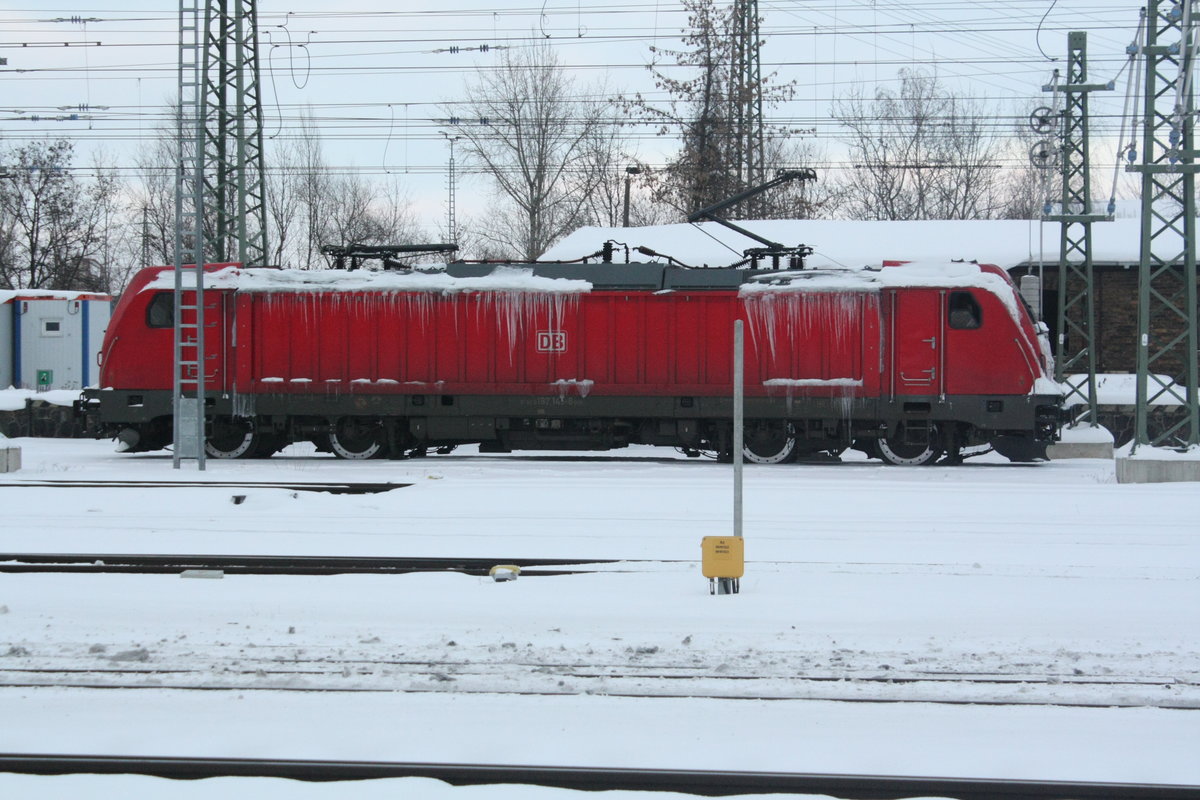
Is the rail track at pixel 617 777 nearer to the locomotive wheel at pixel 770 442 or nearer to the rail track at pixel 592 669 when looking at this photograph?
the rail track at pixel 592 669

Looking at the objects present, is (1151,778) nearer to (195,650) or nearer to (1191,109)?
(195,650)

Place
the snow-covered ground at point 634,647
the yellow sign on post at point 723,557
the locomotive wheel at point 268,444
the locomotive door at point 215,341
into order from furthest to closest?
the locomotive wheel at point 268,444, the locomotive door at point 215,341, the yellow sign on post at point 723,557, the snow-covered ground at point 634,647

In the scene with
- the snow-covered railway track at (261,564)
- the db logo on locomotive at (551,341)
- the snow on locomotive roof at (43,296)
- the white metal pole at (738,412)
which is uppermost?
the snow on locomotive roof at (43,296)

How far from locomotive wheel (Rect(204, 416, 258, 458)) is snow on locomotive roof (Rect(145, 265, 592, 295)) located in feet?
8.35

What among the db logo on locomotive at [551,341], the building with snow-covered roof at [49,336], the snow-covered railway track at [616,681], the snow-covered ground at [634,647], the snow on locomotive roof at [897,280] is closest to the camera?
the snow-covered ground at [634,647]

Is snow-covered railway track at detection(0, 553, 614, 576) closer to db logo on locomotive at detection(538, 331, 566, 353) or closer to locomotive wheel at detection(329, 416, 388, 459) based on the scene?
db logo on locomotive at detection(538, 331, 566, 353)

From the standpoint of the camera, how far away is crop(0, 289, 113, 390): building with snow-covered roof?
34.1 meters

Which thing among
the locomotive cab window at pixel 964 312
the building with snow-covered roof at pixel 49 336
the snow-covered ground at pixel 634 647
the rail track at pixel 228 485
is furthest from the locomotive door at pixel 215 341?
the building with snow-covered roof at pixel 49 336

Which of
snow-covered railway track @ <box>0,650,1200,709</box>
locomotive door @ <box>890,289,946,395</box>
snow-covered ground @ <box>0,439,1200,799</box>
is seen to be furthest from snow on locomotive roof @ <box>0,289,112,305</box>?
snow-covered railway track @ <box>0,650,1200,709</box>

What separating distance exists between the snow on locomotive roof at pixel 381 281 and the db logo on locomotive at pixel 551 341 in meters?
0.77

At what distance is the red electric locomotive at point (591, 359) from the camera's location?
18750mm

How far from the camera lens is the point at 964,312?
18.8 metres

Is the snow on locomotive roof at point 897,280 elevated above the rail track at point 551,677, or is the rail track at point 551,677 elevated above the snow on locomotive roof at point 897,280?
the snow on locomotive roof at point 897,280

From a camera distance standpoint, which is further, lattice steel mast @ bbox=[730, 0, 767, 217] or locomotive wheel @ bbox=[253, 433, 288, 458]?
lattice steel mast @ bbox=[730, 0, 767, 217]
